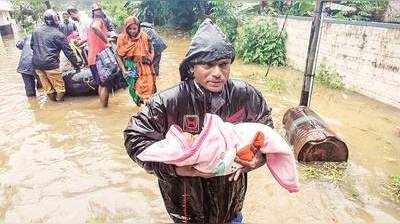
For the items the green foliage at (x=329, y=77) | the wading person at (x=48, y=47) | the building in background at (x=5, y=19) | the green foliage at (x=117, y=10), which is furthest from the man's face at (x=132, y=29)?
the building in background at (x=5, y=19)

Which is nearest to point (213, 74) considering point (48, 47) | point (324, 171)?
point (324, 171)

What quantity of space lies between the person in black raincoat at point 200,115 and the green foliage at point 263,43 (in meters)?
8.92

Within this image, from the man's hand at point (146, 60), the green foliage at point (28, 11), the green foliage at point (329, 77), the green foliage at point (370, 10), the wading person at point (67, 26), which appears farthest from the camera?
the green foliage at point (28, 11)

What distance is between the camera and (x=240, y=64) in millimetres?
11570

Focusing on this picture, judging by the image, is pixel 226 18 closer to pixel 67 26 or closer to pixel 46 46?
pixel 67 26

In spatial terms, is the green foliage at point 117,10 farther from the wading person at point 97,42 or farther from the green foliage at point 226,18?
the wading person at point 97,42

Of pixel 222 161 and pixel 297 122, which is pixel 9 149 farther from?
pixel 222 161

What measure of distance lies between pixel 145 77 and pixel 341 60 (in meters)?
4.92

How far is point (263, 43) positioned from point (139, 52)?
6.09 m

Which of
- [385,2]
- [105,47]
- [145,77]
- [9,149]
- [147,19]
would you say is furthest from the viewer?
[147,19]

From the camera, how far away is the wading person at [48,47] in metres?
7.17

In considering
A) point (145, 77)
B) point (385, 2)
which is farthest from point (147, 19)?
point (145, 77)

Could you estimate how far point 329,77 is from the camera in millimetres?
8922

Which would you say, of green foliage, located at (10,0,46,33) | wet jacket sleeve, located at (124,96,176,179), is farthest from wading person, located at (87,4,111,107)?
green foliage, located at (10,0,46,33)
